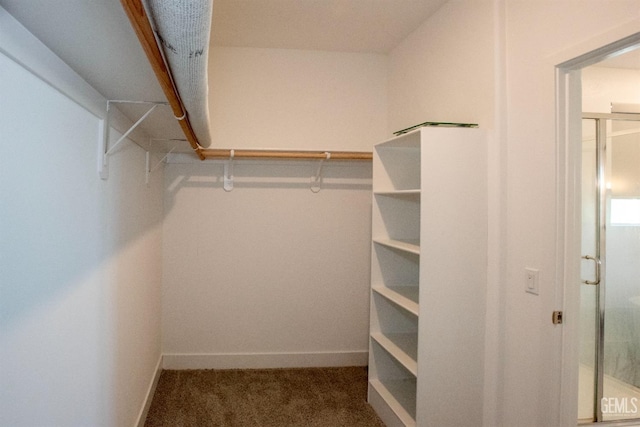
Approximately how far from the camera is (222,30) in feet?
8.24

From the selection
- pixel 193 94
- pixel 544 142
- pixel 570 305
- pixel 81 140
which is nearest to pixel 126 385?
pixel 81 140

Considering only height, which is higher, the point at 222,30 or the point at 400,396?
the point at 222,30

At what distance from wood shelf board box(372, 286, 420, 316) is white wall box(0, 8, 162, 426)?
53.6 inches

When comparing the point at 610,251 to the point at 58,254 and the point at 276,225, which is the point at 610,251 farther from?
the point at 58,254

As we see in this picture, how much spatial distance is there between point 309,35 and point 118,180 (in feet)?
5.40

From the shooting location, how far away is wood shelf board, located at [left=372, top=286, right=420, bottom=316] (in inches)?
77.0

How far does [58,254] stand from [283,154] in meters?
1.74

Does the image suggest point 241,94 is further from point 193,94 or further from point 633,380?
point 633,380

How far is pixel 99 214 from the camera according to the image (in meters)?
1.39

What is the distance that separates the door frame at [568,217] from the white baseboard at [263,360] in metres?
1.71

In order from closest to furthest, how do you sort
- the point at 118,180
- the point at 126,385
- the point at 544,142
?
the point at 544,142, the point at 118,180, the point at 126,385

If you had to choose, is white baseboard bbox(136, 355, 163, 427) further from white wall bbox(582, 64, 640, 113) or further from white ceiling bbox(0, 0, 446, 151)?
white wall bbox(582, 64, 640, 113)

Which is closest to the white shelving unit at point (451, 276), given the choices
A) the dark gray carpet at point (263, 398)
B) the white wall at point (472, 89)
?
the white wall at point (472, 89)

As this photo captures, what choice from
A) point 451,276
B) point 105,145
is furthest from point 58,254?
point 451,276
